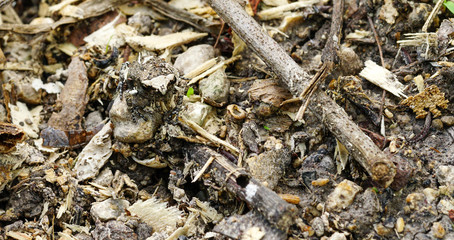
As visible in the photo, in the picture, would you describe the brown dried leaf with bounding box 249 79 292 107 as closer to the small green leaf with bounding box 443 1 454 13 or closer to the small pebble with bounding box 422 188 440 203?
the small pebble with bounding box 422 188 440 203

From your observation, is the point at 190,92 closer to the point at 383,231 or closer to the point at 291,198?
the point at 291,198

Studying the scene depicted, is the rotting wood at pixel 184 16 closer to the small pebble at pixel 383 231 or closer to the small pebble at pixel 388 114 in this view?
the small pebble at pixel 388 114

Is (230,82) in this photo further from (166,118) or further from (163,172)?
(163,172)

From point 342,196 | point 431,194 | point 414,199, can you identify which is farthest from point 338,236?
point 431,194

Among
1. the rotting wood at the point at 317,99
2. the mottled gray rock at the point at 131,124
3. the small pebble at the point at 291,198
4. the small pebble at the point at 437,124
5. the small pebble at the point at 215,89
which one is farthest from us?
the small pebble at the point at 215,89

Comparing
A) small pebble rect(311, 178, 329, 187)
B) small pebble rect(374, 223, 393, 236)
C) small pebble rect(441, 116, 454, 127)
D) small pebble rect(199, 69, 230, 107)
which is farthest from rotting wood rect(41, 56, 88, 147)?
small pebble rect(441, 116, 454, 127)

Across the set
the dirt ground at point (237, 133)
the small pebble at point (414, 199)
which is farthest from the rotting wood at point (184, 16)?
the small pebble at point (414, 199)
